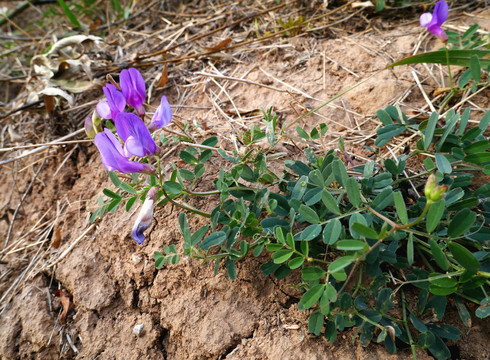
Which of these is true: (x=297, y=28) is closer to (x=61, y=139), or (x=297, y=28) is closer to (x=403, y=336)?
(x=61, y=139)

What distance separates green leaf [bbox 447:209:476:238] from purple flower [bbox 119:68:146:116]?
1.16m

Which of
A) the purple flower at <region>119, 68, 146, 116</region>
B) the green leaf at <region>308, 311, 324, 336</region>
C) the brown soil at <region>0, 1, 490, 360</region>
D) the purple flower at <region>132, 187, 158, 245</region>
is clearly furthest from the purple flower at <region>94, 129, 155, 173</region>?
the green leaf at <region>308, 311, 324, 336</region>

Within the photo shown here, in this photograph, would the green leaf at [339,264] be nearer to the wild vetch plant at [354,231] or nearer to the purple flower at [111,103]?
the wild vetch plant at [354,231]

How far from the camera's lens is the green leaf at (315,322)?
1342 mm

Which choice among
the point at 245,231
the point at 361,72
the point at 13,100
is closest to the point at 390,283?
the point at 245,231

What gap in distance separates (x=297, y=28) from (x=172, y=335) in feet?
5.96

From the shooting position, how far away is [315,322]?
135 cm

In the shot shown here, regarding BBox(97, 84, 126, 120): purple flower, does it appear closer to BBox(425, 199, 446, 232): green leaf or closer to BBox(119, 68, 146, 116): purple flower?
BBox(119, 68, 146, 116): purple flower

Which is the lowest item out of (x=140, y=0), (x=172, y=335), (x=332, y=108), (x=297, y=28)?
(x=172, y=335)

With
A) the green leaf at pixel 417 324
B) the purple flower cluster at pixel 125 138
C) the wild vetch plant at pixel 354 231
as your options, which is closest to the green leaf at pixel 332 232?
the wild vetch plant at pixel 354 231

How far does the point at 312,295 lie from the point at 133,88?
1.00 metres

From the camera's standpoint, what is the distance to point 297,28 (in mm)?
2439

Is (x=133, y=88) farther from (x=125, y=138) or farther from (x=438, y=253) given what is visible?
(x=438, y=253)

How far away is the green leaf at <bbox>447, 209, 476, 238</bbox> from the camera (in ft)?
→ 4.00
